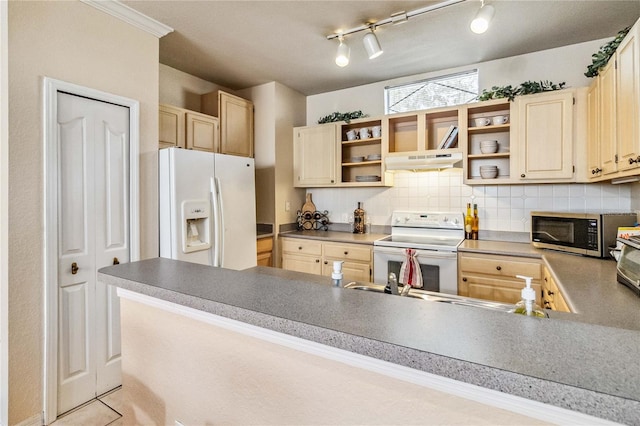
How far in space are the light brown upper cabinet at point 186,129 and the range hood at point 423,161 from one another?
5.99ft

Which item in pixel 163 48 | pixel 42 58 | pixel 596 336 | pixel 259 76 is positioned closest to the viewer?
pixel 596 336

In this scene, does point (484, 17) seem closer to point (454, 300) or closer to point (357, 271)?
point (454, 300)

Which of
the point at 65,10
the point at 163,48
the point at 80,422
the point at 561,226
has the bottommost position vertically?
the point at 80,422

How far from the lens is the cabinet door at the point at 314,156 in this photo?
3.75 m

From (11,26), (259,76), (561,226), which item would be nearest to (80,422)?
(11,26)

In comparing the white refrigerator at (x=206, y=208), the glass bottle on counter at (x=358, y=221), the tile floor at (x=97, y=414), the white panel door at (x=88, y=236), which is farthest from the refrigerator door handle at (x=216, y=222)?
the glass bottle on counter at (x=358, y=221)

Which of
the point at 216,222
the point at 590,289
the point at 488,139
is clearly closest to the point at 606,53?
the point at 488,139

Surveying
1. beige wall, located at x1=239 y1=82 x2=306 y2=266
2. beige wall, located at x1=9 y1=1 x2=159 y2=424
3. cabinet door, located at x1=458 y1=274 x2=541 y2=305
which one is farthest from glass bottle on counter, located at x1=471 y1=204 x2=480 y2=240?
beige wall, located at x1=9 y1=1 x2=159 y2=424

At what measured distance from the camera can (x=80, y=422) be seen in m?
1.95

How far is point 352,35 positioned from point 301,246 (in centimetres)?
213

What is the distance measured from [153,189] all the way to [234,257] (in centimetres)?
87

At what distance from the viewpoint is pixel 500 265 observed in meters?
2.61

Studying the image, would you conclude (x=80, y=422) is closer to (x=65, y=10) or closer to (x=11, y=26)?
(x=11, y=26)

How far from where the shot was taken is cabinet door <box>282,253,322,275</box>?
11.5 ft
